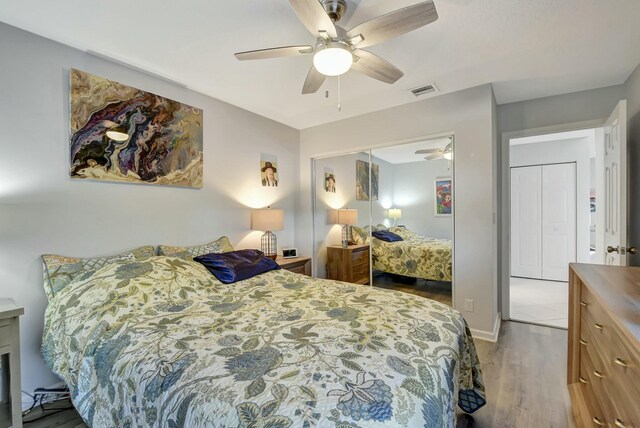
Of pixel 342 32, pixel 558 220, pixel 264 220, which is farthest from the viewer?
pixel 558 220

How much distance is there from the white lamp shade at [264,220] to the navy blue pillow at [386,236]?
1.30 m

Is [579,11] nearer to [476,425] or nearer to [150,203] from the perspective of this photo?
[476,425]

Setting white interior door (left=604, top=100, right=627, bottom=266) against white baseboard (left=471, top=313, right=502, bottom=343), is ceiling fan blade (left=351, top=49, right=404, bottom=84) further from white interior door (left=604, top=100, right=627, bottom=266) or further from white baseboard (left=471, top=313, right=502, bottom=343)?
white baseboard (left=471, top=313, right=502, bottom=343)

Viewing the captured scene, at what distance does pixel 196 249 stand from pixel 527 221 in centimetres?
556

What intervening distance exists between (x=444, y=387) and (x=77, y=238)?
8.44ft

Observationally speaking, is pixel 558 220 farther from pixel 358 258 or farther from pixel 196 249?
pixel 196 249

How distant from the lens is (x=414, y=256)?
336 centimetres

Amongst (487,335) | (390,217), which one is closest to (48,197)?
(390,217)

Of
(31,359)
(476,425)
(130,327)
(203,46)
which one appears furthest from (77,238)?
(476,425)

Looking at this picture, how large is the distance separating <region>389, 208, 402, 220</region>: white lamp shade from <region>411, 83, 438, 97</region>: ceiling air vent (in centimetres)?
134

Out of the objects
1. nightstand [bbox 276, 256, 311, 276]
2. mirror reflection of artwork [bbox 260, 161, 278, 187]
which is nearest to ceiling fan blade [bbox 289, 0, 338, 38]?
mirror reflection of artwork [bbox 260, 161, 278, 187]

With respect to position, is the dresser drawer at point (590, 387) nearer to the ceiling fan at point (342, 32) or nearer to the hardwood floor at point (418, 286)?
the hardwood floor at point (418, 286)

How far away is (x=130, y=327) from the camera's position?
4.68ft

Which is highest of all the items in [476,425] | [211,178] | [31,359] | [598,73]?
[598,73]
